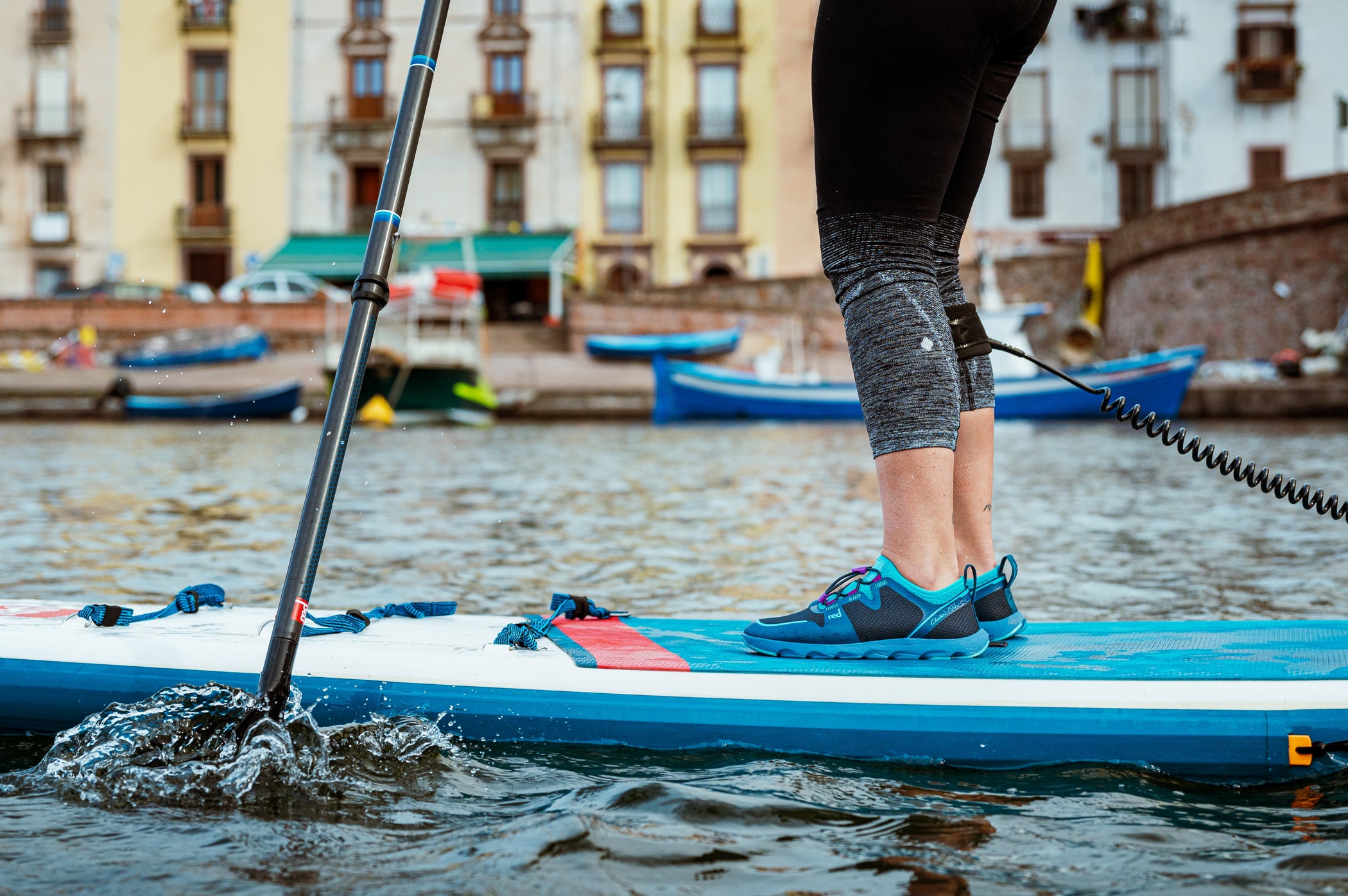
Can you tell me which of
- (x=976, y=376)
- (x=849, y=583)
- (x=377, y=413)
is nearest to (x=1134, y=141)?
(x=377, y=413)

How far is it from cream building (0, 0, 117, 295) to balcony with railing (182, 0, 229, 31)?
2.03 meters

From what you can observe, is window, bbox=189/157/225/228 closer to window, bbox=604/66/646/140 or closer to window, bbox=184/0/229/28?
window, bbox=184/0/229/28

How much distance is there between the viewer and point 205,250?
110 ft

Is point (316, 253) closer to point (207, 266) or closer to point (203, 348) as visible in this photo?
point (207, 266)

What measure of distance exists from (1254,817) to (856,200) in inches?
44.1

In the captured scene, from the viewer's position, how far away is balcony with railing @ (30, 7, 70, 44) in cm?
3316

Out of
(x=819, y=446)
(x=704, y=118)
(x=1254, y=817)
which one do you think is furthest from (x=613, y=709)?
(x=704, y=118)

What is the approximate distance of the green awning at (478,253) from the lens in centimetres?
3123

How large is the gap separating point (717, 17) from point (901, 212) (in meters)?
31.9

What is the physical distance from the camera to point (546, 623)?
7.57ft

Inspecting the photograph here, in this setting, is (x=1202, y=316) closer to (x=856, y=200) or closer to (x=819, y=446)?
(x=819, y=446)

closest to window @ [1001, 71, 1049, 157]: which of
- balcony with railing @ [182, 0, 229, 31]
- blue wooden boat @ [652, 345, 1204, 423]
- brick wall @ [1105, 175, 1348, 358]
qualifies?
brick wall @ [1105, 175, 1348, 358]

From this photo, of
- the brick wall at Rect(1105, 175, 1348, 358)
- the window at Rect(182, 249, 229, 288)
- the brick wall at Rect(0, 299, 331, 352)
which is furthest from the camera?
the window at Rect(182, 249, 229, 288)

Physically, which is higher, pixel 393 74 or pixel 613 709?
pixel 393 74
